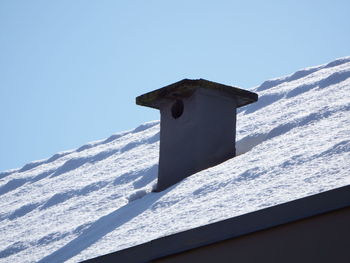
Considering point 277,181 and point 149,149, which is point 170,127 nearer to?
point 149,149

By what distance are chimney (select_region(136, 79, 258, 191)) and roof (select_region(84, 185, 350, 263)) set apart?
7.38 feet

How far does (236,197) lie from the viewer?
489cm

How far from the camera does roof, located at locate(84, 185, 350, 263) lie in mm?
3959

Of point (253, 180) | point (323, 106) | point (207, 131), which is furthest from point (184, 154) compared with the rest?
point (253, 180)

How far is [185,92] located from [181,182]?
1.13 m

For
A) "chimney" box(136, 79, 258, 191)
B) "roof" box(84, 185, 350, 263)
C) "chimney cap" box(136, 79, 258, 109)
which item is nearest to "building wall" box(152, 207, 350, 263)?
"roof" box(84, 185, 350, 263)

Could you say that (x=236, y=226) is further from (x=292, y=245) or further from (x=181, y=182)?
(x=181, y=182)

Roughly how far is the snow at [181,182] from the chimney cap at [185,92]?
282 millimetres

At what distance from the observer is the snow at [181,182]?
15.7ft

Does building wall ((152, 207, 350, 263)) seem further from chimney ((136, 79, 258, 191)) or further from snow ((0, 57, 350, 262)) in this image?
chimney ((136, 79, 258, 191))

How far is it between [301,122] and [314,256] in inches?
92.8

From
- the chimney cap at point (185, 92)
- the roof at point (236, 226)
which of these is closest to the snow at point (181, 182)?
the roof at point (236, 226)

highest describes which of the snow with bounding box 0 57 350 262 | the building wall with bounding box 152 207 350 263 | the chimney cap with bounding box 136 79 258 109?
the chimney cap with bounding box 136 79 258 109

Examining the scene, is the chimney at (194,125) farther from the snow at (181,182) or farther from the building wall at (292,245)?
the building wall at (292,245)
